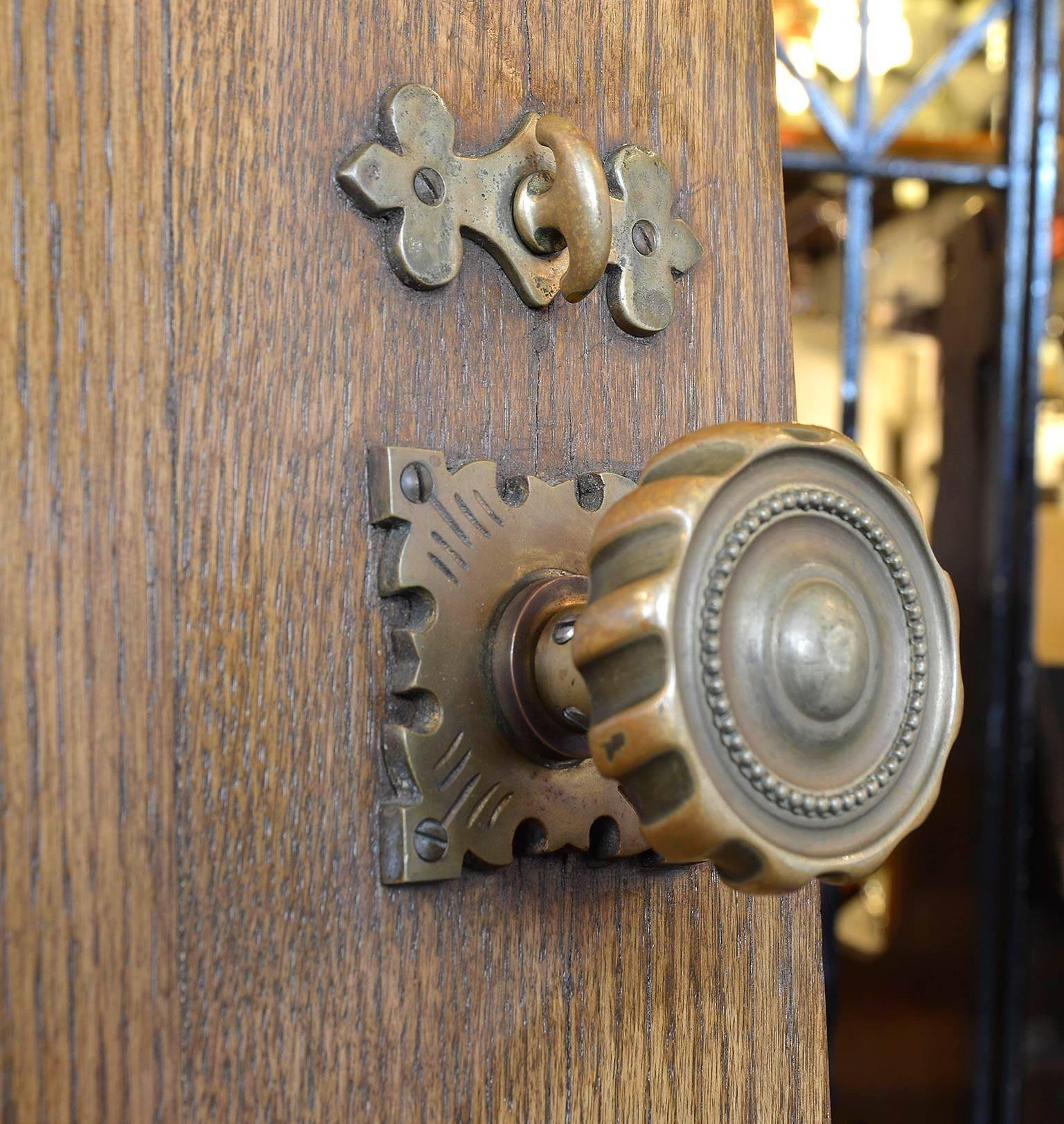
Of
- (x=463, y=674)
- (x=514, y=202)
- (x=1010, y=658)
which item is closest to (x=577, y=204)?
(x=514, y=202)

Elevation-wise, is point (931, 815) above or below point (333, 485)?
below

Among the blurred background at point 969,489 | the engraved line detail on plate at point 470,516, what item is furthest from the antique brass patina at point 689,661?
the blurred background at point 969,489

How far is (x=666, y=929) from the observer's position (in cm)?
43

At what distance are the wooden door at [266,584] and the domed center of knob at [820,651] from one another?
A: 0.12 metres

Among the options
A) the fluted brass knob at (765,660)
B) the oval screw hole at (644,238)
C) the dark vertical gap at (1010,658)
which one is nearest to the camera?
the fluted brass knob at (765,660)

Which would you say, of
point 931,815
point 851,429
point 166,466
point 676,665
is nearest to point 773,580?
point 676,665

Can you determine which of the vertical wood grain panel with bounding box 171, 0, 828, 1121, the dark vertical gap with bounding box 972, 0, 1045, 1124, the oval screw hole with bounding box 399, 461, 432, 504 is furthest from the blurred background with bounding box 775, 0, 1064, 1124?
the oval screw hole with bounding box 399, 461, 432, 504

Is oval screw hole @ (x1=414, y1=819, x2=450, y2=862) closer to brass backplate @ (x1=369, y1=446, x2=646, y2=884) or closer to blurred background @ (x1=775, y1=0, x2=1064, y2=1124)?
brass backplate @ (x1=369, y1=446, x2=646, y2=884)

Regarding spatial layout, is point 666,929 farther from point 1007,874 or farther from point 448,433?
point 1007,874

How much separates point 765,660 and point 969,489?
39.2 inches

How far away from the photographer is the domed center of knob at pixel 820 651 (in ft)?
1.01

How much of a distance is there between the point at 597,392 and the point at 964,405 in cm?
91

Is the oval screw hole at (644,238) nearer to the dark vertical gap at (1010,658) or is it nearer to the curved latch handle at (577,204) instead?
the curved latch handle at (577,204)

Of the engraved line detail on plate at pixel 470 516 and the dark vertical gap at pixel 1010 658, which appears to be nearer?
the engraved line detail on plate at pixel 470 516
